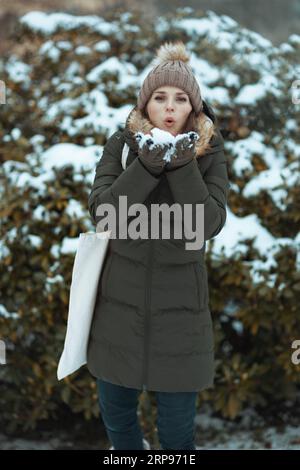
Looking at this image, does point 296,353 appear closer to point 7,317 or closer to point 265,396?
point 265,396

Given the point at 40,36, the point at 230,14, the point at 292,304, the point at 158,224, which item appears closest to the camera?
the point at 158,224

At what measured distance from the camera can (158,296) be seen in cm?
200

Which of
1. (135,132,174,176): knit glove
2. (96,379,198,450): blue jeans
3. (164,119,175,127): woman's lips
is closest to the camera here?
(135,132,174,176): knit glove

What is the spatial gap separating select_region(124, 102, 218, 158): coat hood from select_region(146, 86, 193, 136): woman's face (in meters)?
0.03

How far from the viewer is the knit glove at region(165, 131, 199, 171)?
1766 millimetres

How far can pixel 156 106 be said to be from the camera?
1960 mm

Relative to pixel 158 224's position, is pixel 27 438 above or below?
below

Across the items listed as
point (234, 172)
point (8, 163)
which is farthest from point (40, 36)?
point (234, 172)

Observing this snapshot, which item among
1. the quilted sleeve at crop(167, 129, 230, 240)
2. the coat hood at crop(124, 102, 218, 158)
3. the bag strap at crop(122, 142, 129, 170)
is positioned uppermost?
the coat hood at crop(124, 102, 218, 158)

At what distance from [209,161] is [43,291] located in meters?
1.12

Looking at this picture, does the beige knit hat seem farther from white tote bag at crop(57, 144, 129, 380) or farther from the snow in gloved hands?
white tote bag at crop(57, 144, 129, 380)

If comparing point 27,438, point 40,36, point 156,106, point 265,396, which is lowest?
point 27,438

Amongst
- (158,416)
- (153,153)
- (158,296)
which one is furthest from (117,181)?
(158,416)

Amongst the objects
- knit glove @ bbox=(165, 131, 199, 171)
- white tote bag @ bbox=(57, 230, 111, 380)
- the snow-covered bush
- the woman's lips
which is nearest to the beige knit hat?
the woman's lips
